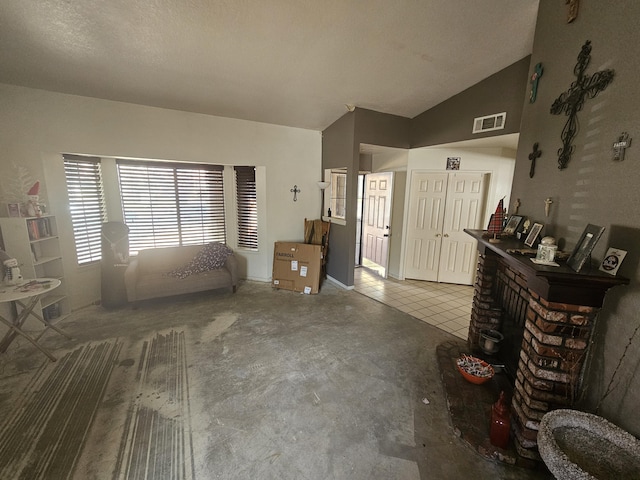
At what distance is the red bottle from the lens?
1578 mm

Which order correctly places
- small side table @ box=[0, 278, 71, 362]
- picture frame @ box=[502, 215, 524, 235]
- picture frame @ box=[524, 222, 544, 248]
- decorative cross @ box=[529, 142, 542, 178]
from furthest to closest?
small side table @ box=[0, 278, 71, 362]
picture frame @ box=[502, 215, 524, 235]
decorative cross @ box=[529, 142, 542, 178]
picture frame @ box=[524, 222, 544, 248]

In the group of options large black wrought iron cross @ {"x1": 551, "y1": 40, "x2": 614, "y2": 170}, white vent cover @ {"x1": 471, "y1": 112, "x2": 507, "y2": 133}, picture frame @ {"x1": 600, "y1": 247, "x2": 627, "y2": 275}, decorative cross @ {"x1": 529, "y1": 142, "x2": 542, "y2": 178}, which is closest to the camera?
picture frame @ {"x1": 600, "y1": 247, "x2": 627, "y2": 275}

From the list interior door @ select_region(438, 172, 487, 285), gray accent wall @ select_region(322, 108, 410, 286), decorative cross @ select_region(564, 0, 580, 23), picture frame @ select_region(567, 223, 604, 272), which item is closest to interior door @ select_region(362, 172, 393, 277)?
gray accent wall @ select_region(322, 108, 410, 286)

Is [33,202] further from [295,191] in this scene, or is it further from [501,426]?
[501,426]

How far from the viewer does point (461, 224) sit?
430 cm

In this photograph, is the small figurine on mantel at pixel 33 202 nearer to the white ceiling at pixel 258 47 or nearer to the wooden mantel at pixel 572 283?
the white ceiling at pixel 258 47

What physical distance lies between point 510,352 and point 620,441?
120 cm

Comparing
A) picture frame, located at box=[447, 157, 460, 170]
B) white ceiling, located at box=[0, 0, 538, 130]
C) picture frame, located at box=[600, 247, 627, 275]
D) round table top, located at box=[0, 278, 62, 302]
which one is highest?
white ceiling, located at box=[0, 0, 538, 130]

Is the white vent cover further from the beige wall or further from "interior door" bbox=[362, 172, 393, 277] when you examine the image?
the beige wall

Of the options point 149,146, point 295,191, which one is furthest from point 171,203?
point 295,191

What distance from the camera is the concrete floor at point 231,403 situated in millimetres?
1522

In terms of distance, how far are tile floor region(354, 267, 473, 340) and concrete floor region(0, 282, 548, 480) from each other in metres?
0.29

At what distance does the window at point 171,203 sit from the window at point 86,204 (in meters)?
0.27

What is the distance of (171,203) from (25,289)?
2047mm
